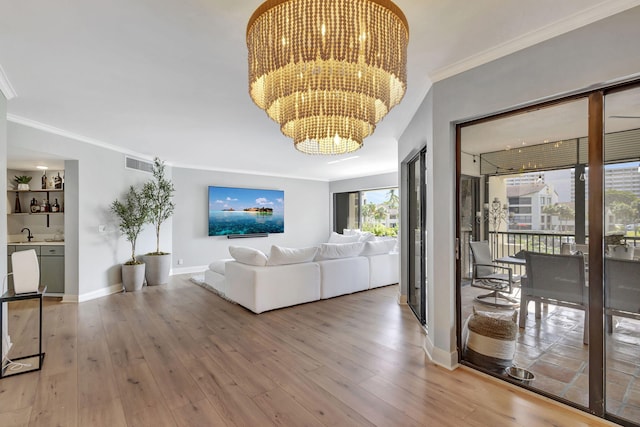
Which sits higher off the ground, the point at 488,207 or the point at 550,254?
the point at 488,207

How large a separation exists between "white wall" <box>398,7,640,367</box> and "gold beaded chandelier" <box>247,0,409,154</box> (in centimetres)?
112

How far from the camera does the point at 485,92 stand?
7.76 ft

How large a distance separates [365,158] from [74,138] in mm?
4948

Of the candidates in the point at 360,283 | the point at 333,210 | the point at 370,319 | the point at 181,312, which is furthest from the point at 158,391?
the point at 333,210

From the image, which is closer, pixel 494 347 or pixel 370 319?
pixel 494 347

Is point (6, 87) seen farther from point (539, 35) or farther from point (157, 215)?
point (539, 35)

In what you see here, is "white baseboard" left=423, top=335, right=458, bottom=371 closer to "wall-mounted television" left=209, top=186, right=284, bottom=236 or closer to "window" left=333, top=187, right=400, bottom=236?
"window" left=333, top=187, right=400, bottom=236

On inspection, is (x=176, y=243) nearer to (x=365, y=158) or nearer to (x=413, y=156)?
(x=365, y=158)

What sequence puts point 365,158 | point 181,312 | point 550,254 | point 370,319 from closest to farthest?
1. point 550,254
2. point 370,319
3. point 181,312
4. point 365,158

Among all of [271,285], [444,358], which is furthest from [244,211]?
[444,358]

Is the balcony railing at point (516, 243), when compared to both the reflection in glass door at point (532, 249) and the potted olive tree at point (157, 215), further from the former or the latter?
the potted olive tree at point (157, 215)

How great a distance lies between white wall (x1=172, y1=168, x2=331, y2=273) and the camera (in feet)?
23.0

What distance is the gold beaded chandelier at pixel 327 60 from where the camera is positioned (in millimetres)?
1206

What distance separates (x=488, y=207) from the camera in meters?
2.64
